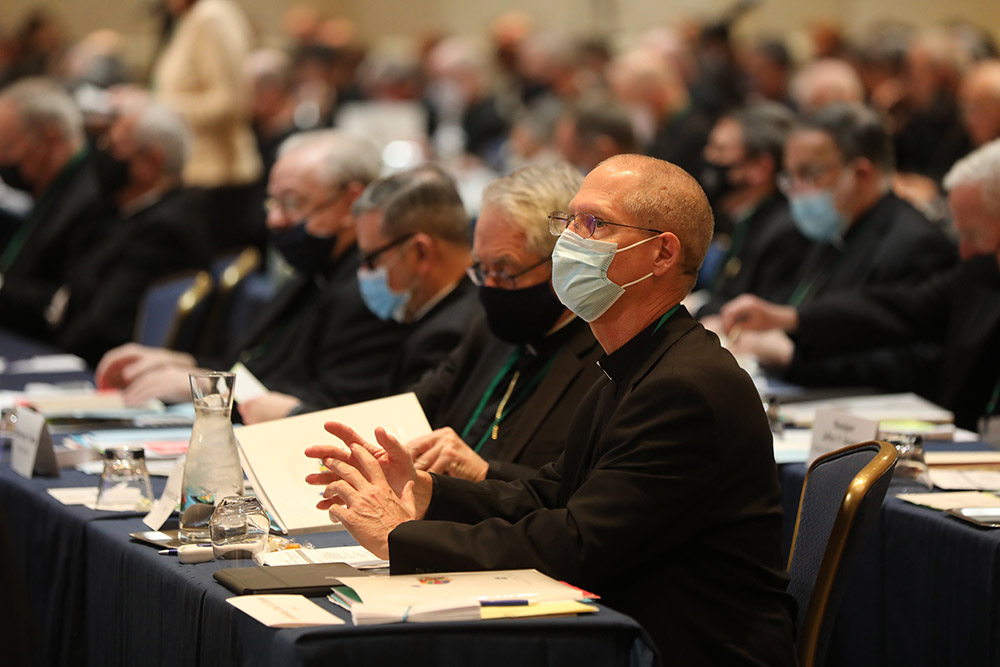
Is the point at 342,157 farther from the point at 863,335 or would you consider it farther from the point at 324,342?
the point at 863,335

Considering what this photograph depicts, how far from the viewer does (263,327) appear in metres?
4.71

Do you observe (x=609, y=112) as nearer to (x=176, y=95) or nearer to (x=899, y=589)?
(x=176, y=95)

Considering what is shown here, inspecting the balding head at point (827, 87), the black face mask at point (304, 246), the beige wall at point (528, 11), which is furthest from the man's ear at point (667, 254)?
the beige wall at point (528, 11)

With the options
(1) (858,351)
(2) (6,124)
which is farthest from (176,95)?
(1) (858,351)

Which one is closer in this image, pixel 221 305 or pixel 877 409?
pixel 877 409

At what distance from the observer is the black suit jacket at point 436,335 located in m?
3.82

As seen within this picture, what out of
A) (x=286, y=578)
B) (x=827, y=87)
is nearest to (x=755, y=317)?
(x=286, y=578)

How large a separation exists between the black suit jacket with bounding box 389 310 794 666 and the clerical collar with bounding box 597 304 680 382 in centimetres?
5

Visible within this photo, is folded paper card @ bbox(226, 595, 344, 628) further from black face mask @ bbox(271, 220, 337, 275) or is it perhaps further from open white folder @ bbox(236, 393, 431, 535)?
black face mask @ bbox(271, 220, 337, 275)

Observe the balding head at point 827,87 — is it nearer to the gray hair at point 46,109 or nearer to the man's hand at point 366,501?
the gray hair at point 46,109

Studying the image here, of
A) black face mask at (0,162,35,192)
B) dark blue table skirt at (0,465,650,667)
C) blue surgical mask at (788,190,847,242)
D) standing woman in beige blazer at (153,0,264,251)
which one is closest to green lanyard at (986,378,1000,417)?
blue surgical mask at (788,190,847,242)

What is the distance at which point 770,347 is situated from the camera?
4.72 meters

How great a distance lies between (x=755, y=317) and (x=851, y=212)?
768 mm

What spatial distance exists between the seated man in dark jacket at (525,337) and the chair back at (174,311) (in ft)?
6.67
